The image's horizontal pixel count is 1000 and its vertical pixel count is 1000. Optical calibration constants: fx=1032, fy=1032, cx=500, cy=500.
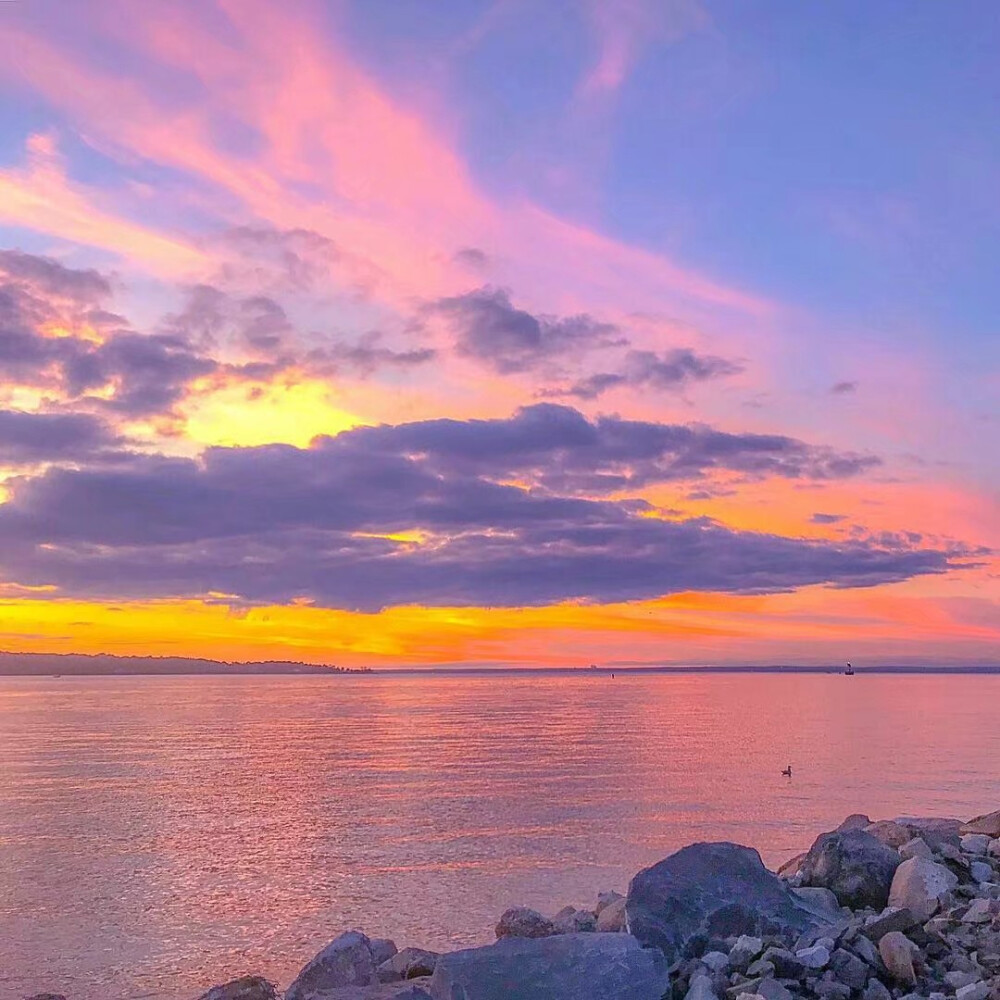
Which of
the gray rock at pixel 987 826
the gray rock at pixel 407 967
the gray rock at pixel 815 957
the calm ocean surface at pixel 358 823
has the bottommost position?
the calm ocean surface at pixel 358 823

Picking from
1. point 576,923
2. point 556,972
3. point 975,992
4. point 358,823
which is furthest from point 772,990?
point 358,823

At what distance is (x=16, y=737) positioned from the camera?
3155 inches

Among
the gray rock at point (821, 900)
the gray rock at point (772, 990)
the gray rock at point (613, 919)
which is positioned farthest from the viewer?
the gray rock at point (613, 919)

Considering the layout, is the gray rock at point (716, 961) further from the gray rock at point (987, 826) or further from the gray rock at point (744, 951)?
the gray rock at point (987, 826)

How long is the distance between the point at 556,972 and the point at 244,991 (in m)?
6.12

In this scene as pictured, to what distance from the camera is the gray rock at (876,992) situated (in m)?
10.1

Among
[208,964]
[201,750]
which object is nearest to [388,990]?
[208,964]

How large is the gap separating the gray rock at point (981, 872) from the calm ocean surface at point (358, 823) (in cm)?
949

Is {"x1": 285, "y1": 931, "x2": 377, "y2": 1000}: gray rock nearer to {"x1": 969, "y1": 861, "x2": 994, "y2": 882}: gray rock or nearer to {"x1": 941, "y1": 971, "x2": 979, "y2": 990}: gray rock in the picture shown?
{"x1": 941, "y1": 971, "x2": 979, "y2": 990}: gray rock

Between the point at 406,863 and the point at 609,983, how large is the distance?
61.2ft

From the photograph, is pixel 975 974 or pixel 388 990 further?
pixel 388 990

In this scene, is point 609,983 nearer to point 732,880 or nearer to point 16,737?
point 732,880

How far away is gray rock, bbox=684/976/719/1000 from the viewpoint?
10117 millimetres

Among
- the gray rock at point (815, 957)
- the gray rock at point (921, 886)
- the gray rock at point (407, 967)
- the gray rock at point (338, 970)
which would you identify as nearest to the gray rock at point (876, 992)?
the gray rock at point (815, 957)
